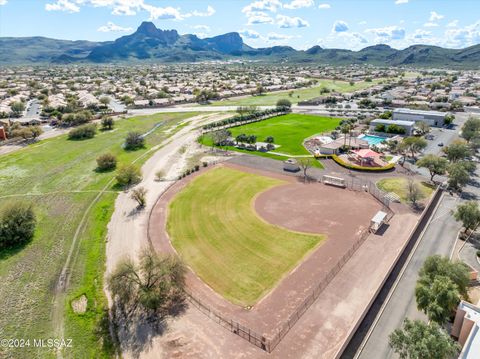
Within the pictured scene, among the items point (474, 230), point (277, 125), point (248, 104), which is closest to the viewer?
point (474, 230)

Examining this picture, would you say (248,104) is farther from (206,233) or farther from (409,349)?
(409,349)

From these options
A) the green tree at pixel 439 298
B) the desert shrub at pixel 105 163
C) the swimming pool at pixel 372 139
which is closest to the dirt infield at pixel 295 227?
the green tree at pixel 439 298

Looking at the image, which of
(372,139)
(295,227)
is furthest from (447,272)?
(372,139)

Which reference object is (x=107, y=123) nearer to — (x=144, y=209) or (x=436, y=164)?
(x=144, y=209)

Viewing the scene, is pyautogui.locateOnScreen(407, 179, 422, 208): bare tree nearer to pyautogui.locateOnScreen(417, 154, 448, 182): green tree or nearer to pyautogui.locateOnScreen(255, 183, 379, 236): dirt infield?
pyautogui.locateOnScreen(255, 183, 379, 236): dirt infield

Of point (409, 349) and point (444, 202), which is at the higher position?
point (409, 349)

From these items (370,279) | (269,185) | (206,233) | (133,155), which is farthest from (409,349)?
(133,155)

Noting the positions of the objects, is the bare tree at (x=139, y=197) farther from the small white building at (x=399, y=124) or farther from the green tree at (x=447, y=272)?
the small white building at (x=399, y=124)
